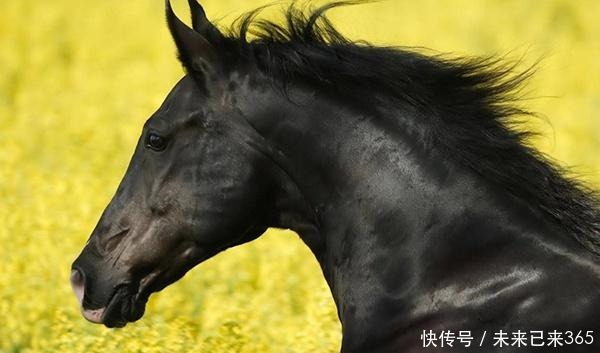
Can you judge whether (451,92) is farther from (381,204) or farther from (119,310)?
(119,310)

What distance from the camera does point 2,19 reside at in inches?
724

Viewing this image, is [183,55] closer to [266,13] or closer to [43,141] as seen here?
[43,141]

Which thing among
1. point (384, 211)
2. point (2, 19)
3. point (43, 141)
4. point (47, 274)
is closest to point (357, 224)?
point (384, 211)

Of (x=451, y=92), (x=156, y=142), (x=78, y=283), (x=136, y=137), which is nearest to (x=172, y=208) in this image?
(x=156, y=142)

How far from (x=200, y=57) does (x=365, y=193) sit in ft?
2.38

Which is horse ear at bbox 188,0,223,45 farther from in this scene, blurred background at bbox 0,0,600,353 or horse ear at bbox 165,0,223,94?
blurred background at bbox 0,0,600,353

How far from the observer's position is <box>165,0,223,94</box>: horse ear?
16.8 ft

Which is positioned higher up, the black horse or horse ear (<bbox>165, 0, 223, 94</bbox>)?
horse ear (<bbox>165, 0, 223, 94</bbox>)

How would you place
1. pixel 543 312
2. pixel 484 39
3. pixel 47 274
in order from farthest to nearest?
pixel 484 39 < pixel 47 274 < pixel 543 312

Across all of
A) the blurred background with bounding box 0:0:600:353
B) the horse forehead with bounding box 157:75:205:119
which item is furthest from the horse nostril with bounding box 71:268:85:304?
the blurred background with bounding box 0:0:600:353

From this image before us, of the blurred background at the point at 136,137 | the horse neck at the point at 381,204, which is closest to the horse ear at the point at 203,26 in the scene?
the horse neck at the point at 381,204

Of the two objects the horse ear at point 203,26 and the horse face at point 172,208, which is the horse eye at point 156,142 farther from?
the horse ear at point 203,26

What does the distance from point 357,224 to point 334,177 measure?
0.17m

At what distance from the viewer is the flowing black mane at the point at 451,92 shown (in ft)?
16.2
